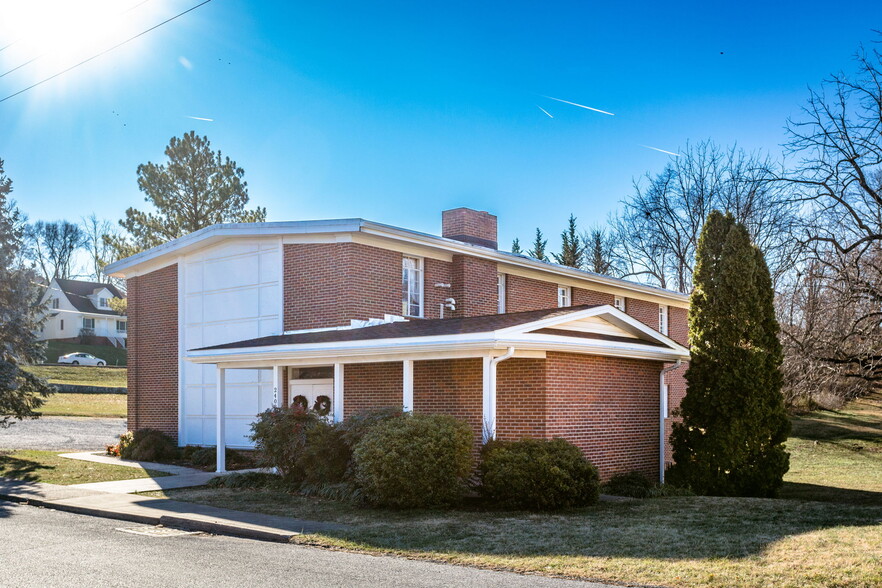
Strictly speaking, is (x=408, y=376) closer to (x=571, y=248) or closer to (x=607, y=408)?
(x=607, y=408)

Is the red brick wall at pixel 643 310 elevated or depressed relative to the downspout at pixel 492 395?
elevated

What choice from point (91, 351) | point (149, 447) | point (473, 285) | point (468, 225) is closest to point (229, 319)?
point (149, 447)

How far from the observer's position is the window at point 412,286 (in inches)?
816

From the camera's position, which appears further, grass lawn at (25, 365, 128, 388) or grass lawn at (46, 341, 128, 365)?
grass lawn at (46, 341, 128, 365)

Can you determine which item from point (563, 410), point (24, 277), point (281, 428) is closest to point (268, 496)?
point (281, 428)

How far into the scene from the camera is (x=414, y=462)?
13000mm

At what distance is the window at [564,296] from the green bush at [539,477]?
12528mm

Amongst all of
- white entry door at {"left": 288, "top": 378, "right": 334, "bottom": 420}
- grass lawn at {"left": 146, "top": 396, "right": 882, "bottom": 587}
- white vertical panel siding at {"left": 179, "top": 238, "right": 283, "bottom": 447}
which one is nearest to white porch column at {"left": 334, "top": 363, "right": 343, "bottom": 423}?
white entry door at {"left": 288, "top": 378, "right": 334, "bottom": 420}

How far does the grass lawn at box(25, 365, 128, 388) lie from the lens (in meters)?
49.0

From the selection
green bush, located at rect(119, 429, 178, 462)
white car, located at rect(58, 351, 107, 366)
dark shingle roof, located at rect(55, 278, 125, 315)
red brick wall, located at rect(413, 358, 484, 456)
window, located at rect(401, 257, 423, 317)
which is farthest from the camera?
dark shingle roof, located at rect(55, 278, 125, 315)

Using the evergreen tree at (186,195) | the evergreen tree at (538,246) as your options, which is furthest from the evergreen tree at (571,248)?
the evergreen tree at (186,195)

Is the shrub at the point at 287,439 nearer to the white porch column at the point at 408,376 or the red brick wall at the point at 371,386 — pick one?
the red brick wall at the point at 371,386

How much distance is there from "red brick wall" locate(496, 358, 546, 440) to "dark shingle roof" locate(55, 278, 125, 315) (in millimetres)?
62749

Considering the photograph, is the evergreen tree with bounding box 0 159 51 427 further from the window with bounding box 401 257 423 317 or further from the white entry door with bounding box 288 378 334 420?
the window with bounding box 401 257 423 317
